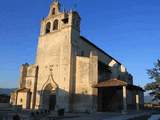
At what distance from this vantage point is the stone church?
32.6 m

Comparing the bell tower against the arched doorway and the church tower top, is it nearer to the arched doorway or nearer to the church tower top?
the church tower top

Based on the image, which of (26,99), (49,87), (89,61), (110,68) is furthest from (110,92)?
(26,99)

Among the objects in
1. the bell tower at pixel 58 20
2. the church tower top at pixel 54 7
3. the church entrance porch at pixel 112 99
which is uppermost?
the church tower top at pixel 54 7

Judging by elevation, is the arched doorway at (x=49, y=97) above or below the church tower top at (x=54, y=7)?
Result: below

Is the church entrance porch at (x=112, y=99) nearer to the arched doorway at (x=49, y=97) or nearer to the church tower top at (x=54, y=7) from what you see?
the arched doorway at (x=49, y=97)

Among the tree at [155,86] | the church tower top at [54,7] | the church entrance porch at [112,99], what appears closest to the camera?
the tree at [155,86]

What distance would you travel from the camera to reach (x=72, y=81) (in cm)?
3369

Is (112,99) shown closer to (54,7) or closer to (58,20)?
(58,20)

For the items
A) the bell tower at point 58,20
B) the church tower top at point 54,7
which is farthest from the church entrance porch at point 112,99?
the church tower top at point 54,7

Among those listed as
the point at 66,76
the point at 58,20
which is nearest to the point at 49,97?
the point at 66,76

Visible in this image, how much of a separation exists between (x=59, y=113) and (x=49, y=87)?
13146mm

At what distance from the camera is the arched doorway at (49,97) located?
3525 centimetres

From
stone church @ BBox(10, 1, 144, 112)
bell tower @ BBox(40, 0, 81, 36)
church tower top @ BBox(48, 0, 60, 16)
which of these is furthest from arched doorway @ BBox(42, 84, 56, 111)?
church tower top @ BBox(48, 0, 60, 16)

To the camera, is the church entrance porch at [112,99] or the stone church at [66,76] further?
the church entrance porch at [112,99]
